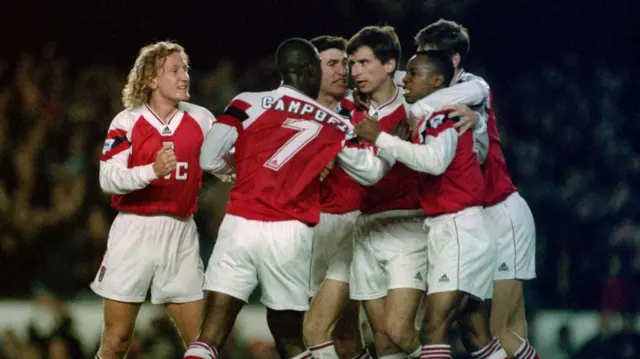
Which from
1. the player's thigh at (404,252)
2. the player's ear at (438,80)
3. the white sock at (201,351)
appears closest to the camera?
the white sock at (201,351)

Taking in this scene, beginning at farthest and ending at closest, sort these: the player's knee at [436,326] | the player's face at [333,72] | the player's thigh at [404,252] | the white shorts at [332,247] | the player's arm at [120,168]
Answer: the player's face at [333,72] < the white shorts at [332,247] < the player's thigh at [404,252] < the player's arm at [120,168] < the player's knee at [436,326]

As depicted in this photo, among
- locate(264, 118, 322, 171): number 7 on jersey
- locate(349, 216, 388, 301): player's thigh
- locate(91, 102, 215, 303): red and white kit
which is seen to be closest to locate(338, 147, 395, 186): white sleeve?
locate(264, 118, 322, 171): number 7 on jersey

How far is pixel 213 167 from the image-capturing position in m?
4.88

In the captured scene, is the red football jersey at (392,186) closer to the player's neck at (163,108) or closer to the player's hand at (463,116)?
the player's hand at (463,116)

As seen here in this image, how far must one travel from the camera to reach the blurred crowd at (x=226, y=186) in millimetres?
7871

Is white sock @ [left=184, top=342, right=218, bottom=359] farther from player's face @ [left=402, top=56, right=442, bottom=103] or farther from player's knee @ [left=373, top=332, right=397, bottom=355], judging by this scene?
player's face @ [left=402, top=56, right=442, bottom=103]

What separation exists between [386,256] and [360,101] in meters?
0.77

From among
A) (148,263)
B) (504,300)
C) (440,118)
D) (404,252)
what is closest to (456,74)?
(440,118)

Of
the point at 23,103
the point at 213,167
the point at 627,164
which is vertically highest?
the point at 213,167

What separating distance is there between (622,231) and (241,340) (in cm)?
288

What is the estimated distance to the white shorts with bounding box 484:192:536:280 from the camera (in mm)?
5520

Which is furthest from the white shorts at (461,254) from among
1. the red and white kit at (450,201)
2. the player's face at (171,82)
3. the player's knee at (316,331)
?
the player's face at (171,82)

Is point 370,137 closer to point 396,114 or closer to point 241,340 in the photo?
point 396,114

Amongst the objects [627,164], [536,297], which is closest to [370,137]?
[536,297]
